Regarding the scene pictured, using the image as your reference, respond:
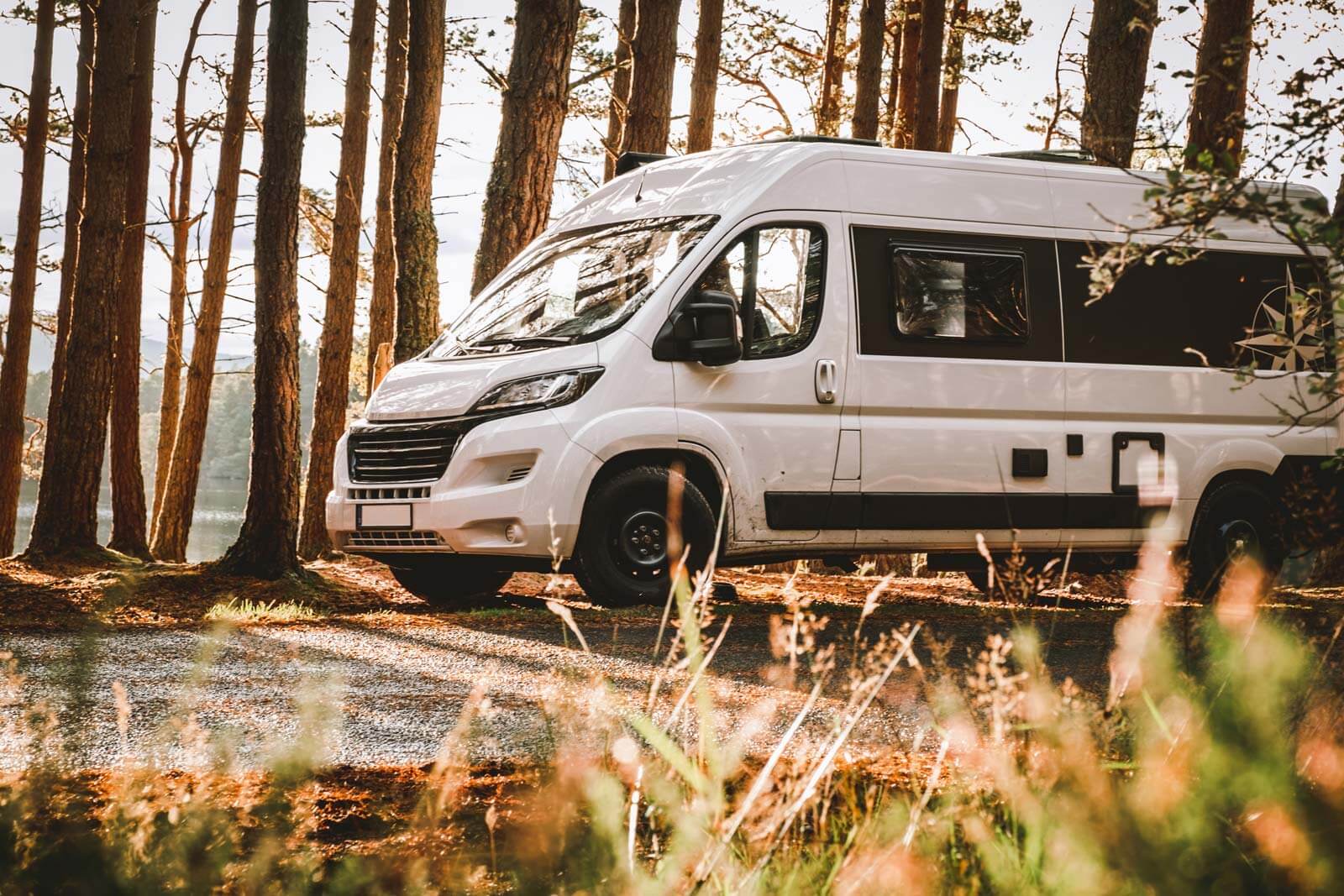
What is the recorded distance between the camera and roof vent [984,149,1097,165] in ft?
29.9

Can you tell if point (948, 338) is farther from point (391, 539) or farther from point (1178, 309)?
point (391, 539)

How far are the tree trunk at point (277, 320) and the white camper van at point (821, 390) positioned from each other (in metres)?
3.02

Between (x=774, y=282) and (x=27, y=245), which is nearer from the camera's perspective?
(x=774, y=282)

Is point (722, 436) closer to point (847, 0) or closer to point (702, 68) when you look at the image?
point (702, 68)

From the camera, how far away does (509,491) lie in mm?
7277

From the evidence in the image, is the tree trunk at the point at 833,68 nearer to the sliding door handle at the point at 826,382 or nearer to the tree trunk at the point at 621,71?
the tree trunk at the point at 621,71

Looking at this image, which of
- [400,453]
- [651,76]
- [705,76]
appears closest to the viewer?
[400,453]

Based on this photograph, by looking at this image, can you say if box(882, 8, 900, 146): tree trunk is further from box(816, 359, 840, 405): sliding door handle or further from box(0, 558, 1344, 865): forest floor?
box(816, 359, 840, 405): sliding door handle

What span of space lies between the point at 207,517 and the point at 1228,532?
9649 centimetres

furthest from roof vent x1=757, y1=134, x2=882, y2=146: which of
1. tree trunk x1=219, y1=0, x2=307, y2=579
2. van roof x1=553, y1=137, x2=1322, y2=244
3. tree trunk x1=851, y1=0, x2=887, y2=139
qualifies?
tree trunk x1=851, y1=0, x2=887, y2=139

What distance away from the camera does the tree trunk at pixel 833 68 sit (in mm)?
21250

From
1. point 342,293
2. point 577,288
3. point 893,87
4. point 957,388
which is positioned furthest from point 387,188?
point 957,388

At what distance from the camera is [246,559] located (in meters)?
11.4

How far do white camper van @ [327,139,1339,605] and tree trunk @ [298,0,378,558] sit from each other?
34.3 ft
